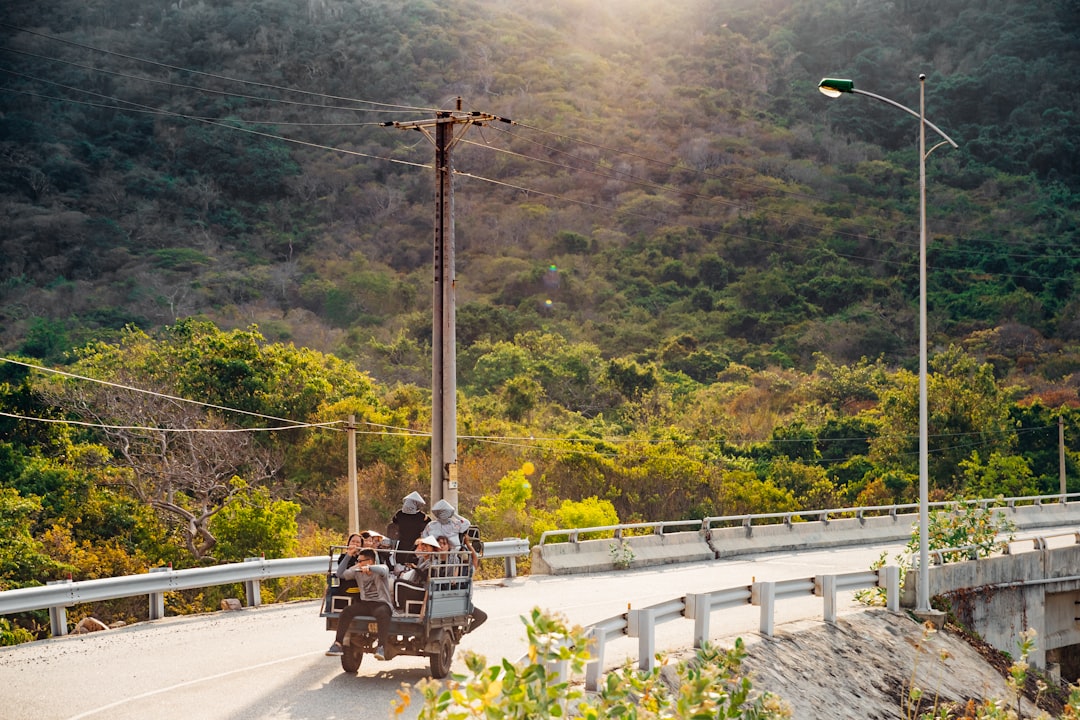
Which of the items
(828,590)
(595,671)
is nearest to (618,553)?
(828,590)

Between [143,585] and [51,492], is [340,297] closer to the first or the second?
[51,492]

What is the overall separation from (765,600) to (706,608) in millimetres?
2325

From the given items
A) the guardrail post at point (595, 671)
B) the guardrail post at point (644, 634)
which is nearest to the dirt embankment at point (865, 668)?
the guardrail post at point (644, 634)

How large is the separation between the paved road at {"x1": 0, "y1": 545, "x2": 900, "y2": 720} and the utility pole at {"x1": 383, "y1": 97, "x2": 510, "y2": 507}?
8.35ft

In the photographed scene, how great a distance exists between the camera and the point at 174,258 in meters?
102

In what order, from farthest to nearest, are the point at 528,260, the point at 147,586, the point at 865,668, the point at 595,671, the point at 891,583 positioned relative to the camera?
the point at 528,260, the point at 891,583, the point at 865,668, the point at 147,586, the point at 595,671

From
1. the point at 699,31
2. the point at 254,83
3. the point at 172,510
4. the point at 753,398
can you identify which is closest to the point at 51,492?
the point at 172,510

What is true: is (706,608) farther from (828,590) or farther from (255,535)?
(255,535)

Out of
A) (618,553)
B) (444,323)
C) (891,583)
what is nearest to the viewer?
(891,583)

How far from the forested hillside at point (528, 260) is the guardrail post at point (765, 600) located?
54.2 ft

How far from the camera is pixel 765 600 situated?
57.3ft

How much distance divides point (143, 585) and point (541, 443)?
116ft

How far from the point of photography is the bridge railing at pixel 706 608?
1307 centimetres

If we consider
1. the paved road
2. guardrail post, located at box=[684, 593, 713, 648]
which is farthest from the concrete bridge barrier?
guardrail post, located at box=[684, 593, 713, 648]
